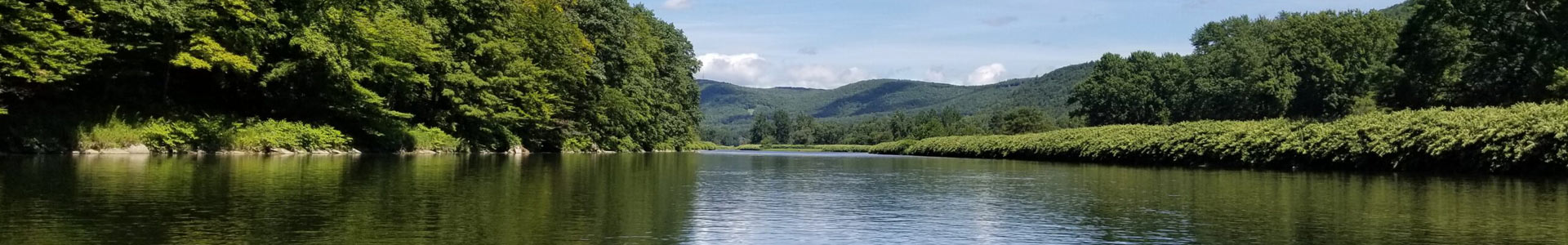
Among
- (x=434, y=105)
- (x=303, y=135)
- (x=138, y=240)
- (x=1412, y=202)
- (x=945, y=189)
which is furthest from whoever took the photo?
(x=434, y=105)

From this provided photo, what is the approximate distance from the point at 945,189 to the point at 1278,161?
→ 18.0 meters

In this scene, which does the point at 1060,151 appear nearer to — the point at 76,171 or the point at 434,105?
the point at 434,105

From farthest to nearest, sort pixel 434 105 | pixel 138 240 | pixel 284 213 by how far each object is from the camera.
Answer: pixel 434 105, pixel 284 213, pixel 138 240

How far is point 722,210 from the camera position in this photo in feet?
40.5

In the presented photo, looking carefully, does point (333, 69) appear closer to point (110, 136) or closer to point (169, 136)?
point (169, 136)

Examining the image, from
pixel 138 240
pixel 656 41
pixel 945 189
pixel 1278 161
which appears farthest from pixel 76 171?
pixel 656 41

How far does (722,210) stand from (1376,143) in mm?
20914

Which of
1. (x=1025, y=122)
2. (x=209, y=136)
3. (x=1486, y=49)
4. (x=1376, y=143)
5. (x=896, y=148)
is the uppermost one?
(x=1486, y=49)

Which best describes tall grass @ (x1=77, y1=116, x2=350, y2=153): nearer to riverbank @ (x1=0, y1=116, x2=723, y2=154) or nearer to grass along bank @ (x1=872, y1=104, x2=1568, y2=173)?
riverbank @ (x1=0, y1=116, x2=723, y2=154)

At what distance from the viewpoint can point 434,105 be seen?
157 ft

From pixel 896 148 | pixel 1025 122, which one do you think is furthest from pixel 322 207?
pixel 1025 122

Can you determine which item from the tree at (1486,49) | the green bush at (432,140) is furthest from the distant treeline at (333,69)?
the tree at (1486,49)

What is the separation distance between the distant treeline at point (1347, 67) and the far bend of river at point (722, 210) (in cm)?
2550

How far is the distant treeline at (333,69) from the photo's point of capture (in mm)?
28797
